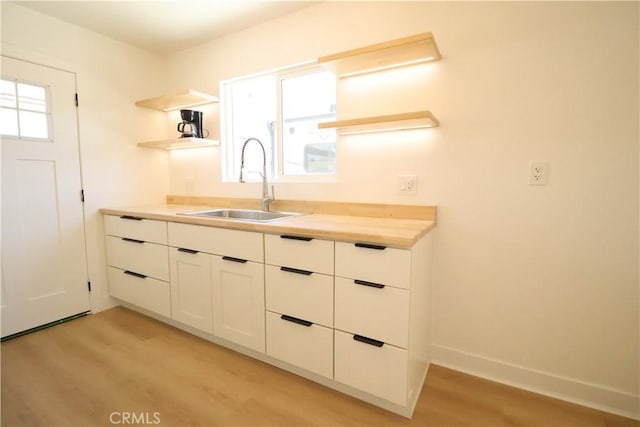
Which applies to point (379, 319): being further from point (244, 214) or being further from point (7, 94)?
point (7, 94)

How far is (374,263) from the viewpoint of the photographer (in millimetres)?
1367

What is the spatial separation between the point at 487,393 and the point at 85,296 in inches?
115

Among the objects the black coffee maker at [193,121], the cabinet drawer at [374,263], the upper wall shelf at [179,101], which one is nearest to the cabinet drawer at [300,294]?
the cabinet drawer at [374,263]

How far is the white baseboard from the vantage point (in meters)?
1.43

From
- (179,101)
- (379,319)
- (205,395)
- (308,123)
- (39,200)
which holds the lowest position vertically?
(205,395)

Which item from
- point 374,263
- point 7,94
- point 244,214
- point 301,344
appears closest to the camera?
point 374,263

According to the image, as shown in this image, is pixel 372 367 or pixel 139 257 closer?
pixel 372 367

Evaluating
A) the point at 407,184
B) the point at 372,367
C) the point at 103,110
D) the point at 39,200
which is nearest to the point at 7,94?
the point at 103,110

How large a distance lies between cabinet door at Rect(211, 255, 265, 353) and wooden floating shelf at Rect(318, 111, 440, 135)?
3.11ft

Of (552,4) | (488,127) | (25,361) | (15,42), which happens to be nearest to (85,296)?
(25,361)

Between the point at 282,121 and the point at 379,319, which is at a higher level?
the point at 282,121

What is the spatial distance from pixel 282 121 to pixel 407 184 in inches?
44.7

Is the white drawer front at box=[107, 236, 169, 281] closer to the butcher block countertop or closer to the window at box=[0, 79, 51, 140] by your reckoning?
the butcher block countertop

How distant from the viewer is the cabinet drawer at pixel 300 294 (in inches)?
59.4
